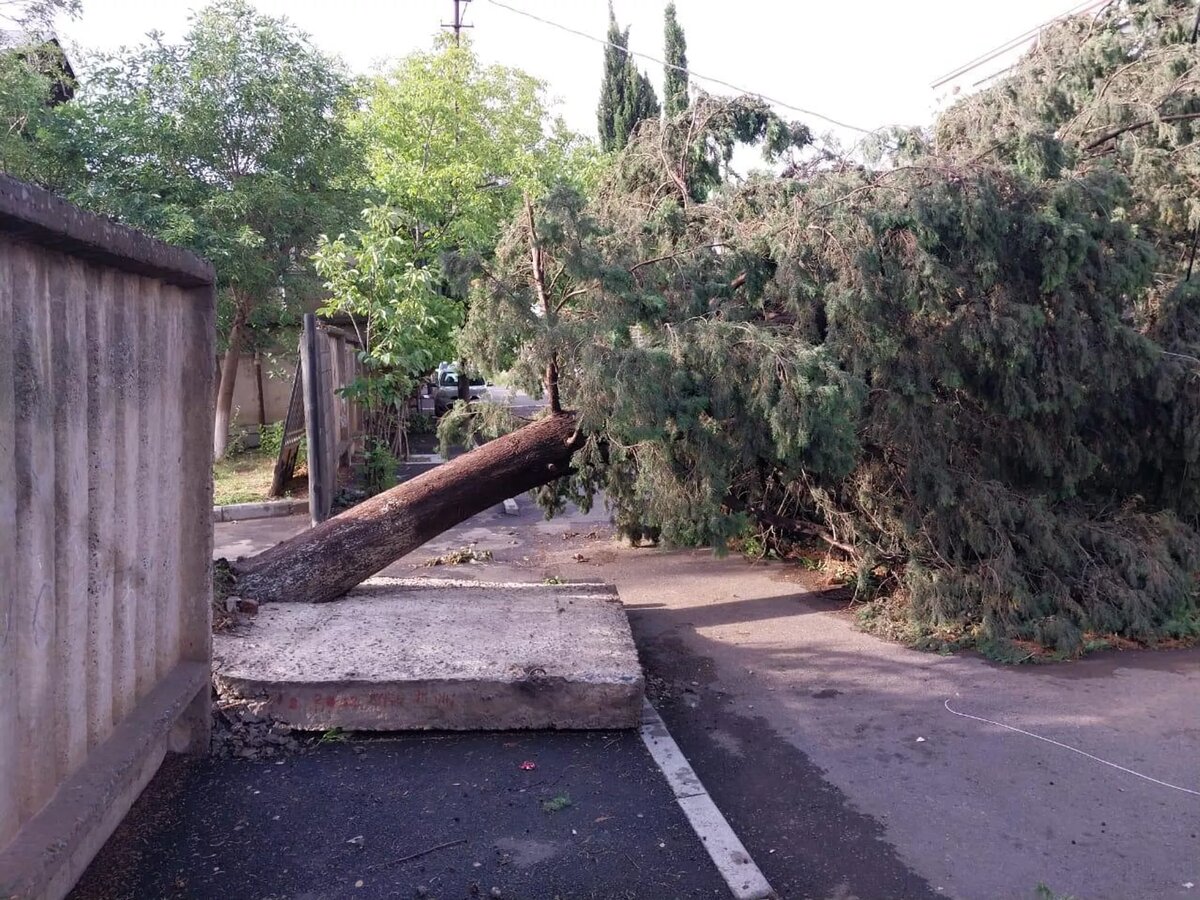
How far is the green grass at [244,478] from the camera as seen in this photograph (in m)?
11.6

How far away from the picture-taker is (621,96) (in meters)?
28.3

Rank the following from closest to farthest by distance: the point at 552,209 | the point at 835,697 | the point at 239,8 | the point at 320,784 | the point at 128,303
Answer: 1. the point at 128,303
2. the point at 320,784
3. the point at 835,697
4. the point at 552,209
5. the point at 239,8

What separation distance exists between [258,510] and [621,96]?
21.1m

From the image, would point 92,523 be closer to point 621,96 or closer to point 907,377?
point 907,377

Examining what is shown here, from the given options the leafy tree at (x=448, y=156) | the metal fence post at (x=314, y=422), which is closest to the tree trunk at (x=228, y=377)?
the leafy tree at (x=448, y=156)

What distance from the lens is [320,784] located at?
3998mm

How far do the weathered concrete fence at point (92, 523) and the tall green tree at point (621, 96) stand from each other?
82.1ft

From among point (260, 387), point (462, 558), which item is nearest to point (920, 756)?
point (462, 558)

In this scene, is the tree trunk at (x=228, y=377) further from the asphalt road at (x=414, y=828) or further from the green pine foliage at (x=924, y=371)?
the asphalt road at (x=414, y=828)

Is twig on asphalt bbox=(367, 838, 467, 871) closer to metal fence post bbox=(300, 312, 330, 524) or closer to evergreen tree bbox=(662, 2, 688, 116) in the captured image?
metal fence post bbox=(300, 312, 330, 524)

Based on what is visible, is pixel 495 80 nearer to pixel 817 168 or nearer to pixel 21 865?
pixel 817 168

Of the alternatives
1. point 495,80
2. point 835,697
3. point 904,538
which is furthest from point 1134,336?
point 495,80

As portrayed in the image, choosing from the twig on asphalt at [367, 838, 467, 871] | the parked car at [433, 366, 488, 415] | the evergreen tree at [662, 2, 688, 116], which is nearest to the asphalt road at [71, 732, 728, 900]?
the twig on asphalt at [367, 838, 467, 871]

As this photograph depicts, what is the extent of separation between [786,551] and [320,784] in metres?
5.93
